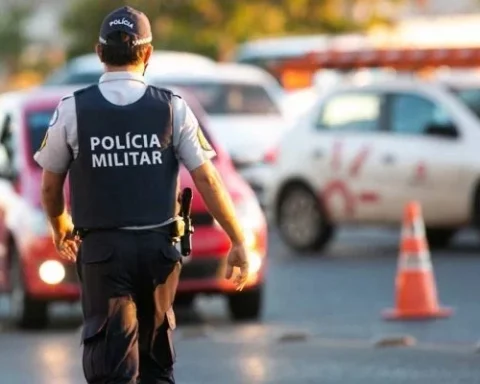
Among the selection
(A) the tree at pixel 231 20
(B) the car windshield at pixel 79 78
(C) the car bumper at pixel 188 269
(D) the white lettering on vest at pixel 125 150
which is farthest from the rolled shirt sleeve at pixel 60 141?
(A) the tree at pixel 231 20

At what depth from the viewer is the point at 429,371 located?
36.0 ft

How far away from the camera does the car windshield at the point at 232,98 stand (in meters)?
25.8

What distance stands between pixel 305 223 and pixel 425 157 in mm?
1762

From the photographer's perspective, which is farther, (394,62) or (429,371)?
(394,62)

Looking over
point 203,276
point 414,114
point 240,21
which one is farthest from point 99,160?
point 240,21

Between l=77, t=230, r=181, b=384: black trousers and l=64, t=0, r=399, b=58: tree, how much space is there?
4124 centimetres

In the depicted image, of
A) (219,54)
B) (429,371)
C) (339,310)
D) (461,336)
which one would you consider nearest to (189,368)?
(429,371)

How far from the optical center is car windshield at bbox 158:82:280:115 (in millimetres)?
25828

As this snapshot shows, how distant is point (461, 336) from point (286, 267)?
20.8ft

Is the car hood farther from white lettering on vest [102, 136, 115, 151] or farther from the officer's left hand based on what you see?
white lettering on vest [102, 136, 115, 151]

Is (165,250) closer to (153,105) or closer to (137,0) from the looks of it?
(153,105)

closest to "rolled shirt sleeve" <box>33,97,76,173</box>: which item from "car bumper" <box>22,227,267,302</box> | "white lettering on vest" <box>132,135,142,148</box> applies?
"white lettering on vest" <box>132,135,142,148</box>

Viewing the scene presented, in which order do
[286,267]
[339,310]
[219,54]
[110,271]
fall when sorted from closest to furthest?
[110,271], [339,310], [286,267], [219,54]

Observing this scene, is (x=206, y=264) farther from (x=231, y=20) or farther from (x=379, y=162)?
(x=231, y=20)
